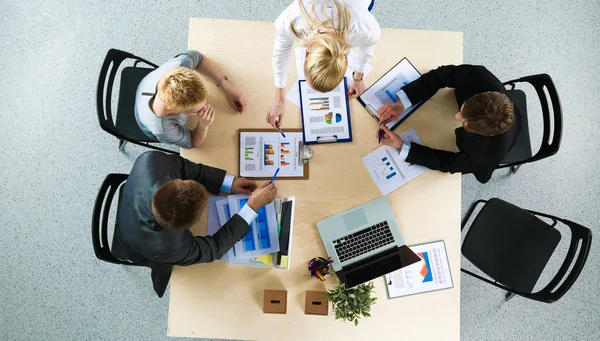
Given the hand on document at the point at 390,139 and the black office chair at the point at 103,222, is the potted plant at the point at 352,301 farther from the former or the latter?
the black office chair at the point at 103,222

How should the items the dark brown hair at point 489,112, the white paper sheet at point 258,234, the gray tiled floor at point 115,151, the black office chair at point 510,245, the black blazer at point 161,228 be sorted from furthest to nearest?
the gray tiled floor at point 115,151 → the black office chair at point 510,245 → the white paper sheet at point 258,234 → the dark brown hair at point 489,112 → the black blazer at point 161,228

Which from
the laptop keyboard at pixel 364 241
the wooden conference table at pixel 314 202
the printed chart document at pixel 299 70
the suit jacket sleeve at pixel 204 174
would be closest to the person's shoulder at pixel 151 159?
the suit jacket sleeve at pixel 204 174

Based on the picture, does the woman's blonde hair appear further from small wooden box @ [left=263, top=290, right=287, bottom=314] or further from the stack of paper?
small wooden box @ [left=263, top=290, right=287, bottom=314]

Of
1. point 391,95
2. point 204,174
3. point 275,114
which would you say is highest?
point 391,95

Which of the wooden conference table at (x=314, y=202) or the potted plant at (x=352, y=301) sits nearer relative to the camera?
the potted plant at (x=352, y=301)

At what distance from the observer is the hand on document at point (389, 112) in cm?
168

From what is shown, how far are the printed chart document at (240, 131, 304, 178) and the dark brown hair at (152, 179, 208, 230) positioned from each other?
400 millimetres

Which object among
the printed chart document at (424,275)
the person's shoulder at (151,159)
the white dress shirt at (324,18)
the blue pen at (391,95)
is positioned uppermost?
the white dress shirt at (324,18)

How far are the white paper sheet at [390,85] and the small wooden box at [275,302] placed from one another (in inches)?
34.7

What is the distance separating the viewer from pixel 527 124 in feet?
6.61

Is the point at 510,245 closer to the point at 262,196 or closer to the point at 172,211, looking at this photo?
the point at 262,196

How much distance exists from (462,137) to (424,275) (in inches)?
24.4

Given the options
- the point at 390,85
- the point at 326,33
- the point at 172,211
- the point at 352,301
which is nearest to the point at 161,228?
the point at 172,211

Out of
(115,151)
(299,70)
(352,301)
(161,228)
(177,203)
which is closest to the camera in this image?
(177,203)
